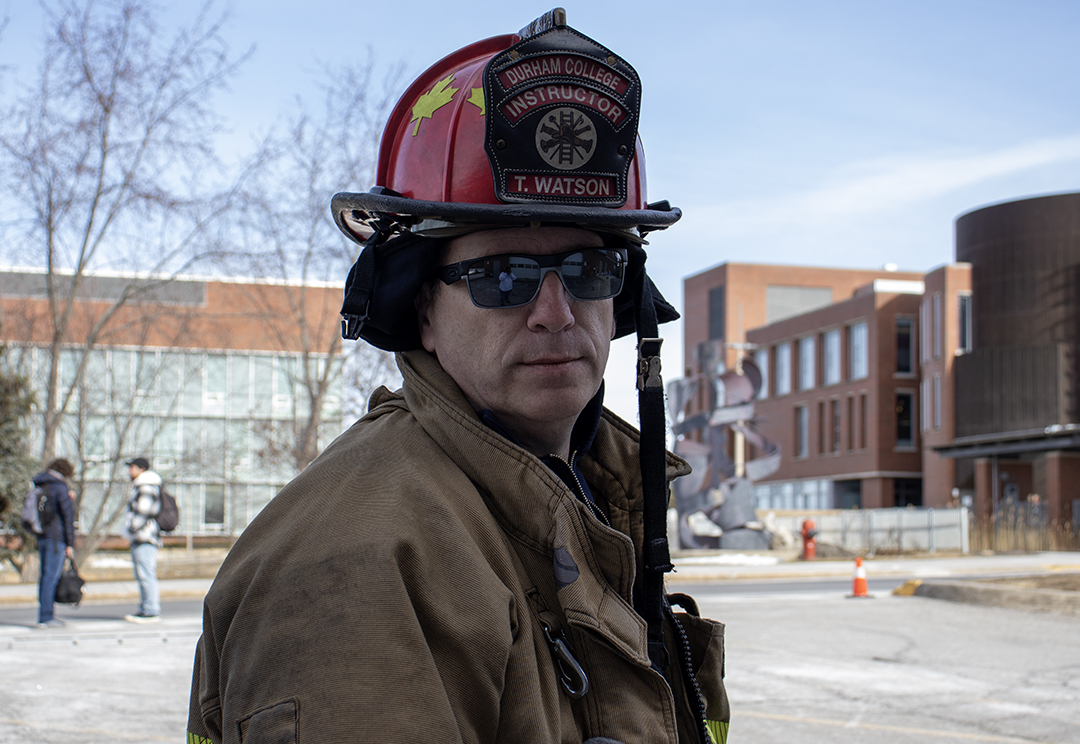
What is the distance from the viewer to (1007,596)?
1248 cm

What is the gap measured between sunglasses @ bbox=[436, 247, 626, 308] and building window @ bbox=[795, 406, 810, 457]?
61.2 m

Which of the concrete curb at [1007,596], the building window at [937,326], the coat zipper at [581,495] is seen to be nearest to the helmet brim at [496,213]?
the coat zipper at [581,495]

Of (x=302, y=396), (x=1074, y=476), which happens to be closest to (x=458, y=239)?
(x=302, y=396)

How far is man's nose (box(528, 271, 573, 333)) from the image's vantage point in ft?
5.95

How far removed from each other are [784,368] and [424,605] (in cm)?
6321

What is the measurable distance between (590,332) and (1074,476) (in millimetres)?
42331

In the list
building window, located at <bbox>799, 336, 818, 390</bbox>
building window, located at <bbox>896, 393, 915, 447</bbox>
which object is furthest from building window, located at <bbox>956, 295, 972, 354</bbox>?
building window, located at <bbox>799, 336, 818, 390</bbox>

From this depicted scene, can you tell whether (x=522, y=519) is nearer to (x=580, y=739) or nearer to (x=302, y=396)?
(x=580, y=739)

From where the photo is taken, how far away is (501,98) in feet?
5.57

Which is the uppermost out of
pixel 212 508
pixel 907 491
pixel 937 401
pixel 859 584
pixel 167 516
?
pixel 937 401

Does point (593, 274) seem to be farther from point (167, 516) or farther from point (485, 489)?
point (167, 516)

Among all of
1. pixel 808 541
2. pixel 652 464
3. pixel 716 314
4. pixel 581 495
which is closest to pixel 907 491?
pixel 716 314

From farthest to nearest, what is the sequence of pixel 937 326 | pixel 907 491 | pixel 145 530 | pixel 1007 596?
pixel 907 491, pixel 937 326, pixel 1007 596, pixel 145 530

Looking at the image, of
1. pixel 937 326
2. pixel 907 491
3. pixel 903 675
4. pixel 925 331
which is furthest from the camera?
pixel 907 491
